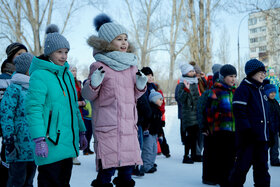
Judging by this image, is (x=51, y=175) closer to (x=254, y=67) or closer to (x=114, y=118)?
(x=114, y=118)

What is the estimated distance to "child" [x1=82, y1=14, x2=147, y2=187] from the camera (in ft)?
10.1

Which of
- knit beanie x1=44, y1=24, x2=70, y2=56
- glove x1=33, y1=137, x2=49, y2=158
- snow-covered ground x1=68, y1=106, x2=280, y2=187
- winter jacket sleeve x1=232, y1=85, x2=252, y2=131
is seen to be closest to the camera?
glove x1=33, y1=137, x2=49, y2=158

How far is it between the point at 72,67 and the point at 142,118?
8.58 feet

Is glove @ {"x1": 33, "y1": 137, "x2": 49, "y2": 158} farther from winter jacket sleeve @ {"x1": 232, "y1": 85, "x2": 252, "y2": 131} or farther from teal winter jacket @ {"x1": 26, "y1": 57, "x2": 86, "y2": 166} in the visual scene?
winter jacket sleeve @ {"x1": 232, "y1": 85, "x2": 252, "y2": 131}

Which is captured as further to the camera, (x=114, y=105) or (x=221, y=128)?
(x=221, y=128)

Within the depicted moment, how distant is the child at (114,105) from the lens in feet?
10.1

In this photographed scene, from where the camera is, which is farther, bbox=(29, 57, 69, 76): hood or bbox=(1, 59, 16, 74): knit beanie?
bbox=(1, 59, 16, 74): knit beanie

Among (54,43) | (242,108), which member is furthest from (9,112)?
(242,108)

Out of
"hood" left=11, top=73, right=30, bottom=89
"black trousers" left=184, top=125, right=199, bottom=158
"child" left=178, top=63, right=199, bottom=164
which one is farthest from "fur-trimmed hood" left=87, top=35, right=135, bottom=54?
"black trousers" left=184, top=125, right=199, bottom=158

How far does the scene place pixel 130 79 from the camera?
3291 mm

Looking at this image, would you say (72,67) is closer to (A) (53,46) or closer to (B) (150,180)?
(B) (150,180)

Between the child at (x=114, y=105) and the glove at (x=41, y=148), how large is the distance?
565 mm

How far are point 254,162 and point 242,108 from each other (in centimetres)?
70

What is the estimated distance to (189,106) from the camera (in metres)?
7.21
